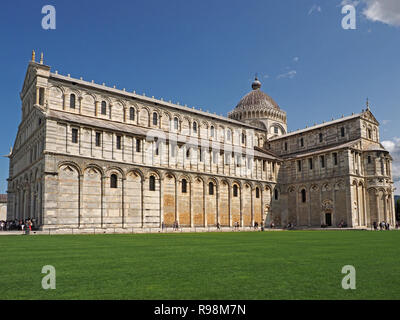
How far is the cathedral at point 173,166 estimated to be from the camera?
3316 cm

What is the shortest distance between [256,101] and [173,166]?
2726cm

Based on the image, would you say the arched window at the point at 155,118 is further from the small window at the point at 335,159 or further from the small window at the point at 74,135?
the small window at the point at 335,159

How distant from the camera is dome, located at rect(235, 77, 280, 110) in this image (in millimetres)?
61312

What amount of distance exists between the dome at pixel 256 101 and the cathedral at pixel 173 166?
2.89 metres

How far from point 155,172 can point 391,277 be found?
32809 millimetres

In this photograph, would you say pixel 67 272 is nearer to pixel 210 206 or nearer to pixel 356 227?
pixel 210 206

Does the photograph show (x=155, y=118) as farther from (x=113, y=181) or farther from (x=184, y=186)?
(x=113, y=181)

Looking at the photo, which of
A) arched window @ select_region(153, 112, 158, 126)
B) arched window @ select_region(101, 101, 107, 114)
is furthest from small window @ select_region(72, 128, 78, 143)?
arched window @ select_region(153, 112, 158, 126)

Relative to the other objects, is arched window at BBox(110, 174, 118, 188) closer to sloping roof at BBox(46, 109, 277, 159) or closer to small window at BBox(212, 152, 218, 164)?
sloping roof at BBox(46, 109, 277, 159)

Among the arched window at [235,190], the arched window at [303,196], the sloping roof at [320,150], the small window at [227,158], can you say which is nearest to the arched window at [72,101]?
the small window at [227,158]

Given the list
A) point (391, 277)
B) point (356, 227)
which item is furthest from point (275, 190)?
point (391, 277)

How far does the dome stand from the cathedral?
289 centimetres

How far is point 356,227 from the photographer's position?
4350cm
